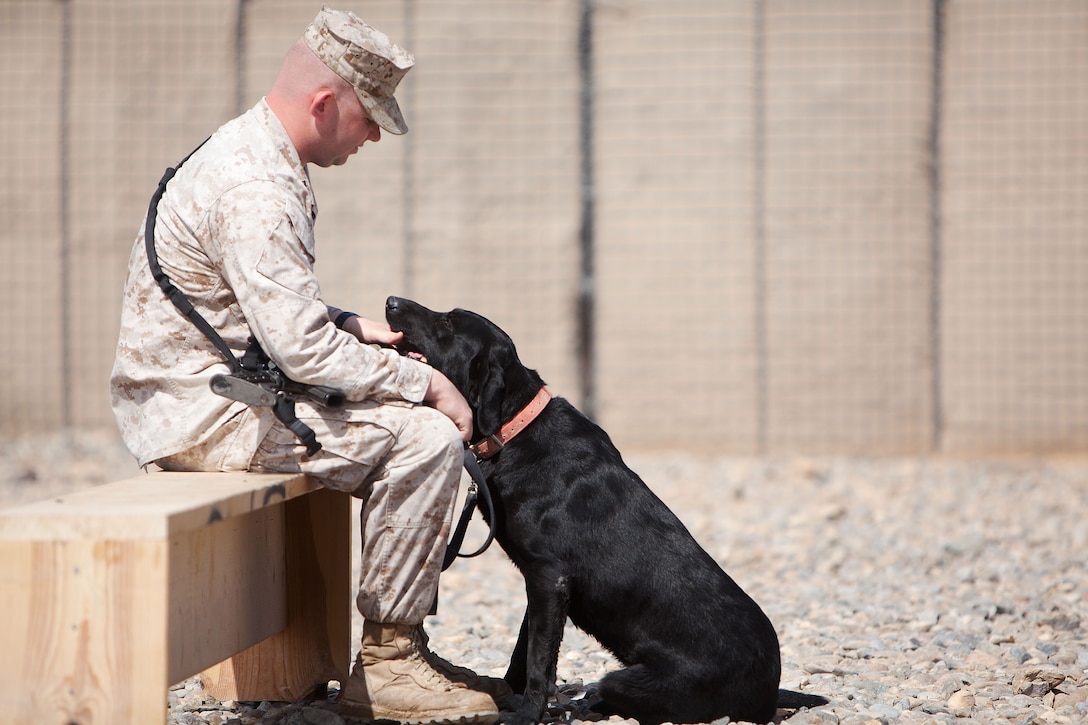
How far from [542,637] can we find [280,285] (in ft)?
3.53

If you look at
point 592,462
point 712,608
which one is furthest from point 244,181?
point 712,608

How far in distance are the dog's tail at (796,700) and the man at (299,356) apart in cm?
83

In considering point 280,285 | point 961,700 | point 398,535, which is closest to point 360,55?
point 280,285

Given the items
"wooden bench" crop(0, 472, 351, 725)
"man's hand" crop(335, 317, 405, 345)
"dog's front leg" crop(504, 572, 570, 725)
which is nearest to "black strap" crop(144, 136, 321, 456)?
"wooden bench" crop(0, 472, 351, 725)

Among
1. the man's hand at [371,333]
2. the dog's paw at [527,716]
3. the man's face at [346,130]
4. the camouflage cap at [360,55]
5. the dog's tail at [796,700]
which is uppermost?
the camouflage cap at [360,55]

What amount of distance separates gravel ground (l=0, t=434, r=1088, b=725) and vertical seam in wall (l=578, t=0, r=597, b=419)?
1.97 ft

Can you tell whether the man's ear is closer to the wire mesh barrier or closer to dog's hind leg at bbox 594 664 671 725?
dog's hind leg at bbox 594 664 671 725

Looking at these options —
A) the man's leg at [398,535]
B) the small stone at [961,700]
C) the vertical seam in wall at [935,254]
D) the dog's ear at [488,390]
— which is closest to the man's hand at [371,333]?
the dog's ear at [488,390]

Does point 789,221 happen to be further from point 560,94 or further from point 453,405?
point 453,405

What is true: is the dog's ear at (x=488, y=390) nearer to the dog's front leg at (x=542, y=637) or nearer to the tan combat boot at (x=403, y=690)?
the dog's front leg at (x=542, y=637)

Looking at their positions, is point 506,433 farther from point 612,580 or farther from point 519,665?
point 519,665

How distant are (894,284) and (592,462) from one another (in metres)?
4.58

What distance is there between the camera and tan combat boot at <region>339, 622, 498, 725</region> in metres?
2.82

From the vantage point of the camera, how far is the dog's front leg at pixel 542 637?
9.09ft
